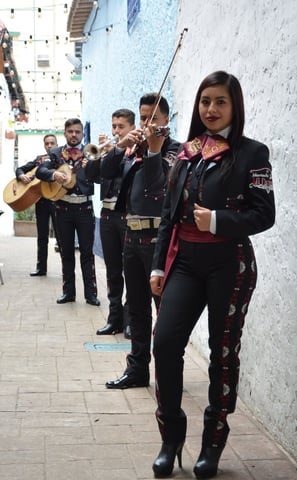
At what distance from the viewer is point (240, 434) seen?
4.09 m

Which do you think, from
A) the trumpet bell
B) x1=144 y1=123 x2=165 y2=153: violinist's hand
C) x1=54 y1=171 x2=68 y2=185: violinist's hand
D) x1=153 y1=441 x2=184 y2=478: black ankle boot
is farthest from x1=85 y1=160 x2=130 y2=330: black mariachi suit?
x1=153 y1=441 x2=184 y2=478: black ankle boot

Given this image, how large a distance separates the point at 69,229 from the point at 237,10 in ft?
11.6

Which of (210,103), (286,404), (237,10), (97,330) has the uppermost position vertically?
(237,10)

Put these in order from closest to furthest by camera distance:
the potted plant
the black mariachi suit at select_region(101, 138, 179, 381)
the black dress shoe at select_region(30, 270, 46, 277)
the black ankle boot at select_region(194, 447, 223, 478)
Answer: the black ankle boot at select_region(194, 447, 223, 478) → the black mariachi suit at select_region(101, 138, 179, 381) → the black dress shoe at select_region(30, 270, 46, 277) → the potted plant

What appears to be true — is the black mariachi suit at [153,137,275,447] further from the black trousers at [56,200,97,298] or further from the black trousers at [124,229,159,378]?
the black trousers at [56,200,97,298]

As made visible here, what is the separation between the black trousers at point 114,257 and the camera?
6.41 meters

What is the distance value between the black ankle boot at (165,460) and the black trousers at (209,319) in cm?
5

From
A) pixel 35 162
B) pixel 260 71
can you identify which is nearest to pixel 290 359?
pixel 260 71

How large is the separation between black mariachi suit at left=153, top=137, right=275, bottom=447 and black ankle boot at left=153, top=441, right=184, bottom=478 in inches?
1.5

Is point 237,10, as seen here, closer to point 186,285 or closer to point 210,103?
point 210,103

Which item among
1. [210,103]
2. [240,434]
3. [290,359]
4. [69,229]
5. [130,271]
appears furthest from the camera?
[69,229]

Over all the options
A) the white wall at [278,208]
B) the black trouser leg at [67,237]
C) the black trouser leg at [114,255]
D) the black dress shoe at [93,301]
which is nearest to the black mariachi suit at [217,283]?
the white wall at [278,208]

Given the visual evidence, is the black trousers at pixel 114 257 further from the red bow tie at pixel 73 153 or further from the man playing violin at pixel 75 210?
the red bow tie at pixel 73 153

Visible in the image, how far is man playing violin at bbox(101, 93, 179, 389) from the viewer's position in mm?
4570
